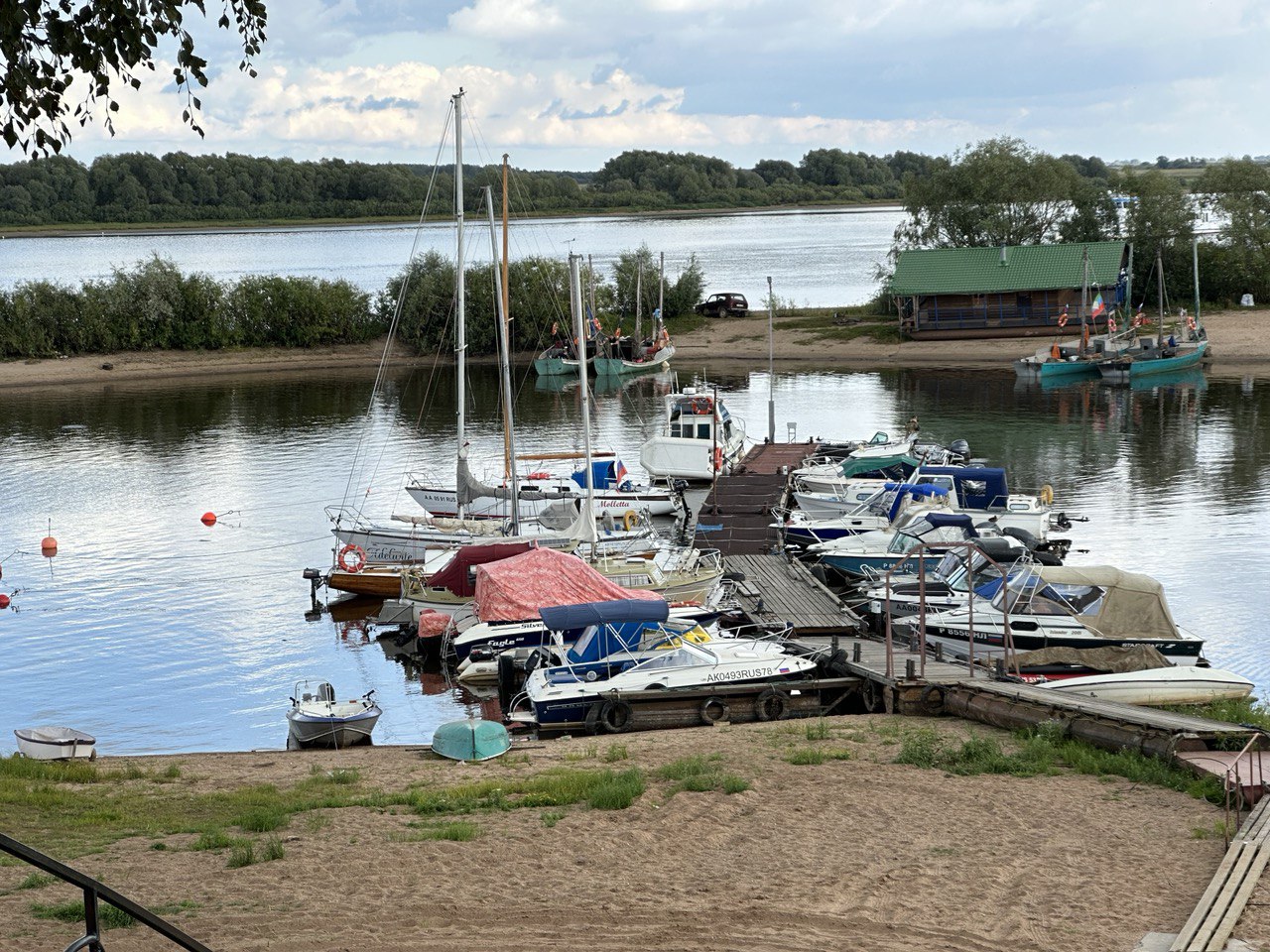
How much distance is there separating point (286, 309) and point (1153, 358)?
55.2 m

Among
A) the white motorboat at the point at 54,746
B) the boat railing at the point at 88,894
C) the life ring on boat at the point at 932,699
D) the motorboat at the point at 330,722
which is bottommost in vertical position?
the motorboat at the point at 330,722

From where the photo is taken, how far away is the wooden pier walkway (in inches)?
1452

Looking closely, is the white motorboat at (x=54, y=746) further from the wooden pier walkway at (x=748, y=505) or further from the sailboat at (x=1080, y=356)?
the sailboat at (x=1080, y=356)

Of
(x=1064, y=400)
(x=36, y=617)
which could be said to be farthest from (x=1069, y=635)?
(x=1064, y=400)

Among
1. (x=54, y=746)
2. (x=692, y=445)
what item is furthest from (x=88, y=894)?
(x=692, y=445)

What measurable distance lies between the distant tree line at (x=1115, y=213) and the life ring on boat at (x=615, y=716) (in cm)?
7490

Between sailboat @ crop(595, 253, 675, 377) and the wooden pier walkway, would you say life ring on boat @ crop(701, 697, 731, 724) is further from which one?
sailboat @ crop(595, 253, 675, 377)

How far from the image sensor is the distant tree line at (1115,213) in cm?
8825

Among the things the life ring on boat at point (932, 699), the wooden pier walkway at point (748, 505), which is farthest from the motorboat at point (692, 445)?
the life ring on boat at point (932, 699)

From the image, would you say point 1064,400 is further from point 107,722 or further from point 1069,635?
point 107,722

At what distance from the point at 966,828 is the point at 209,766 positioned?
1179 cm

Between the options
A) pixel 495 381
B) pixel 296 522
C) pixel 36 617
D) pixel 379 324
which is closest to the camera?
pixel 36 617

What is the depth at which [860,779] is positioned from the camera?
16.2 meters

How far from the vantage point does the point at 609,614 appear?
24938 millimetres
